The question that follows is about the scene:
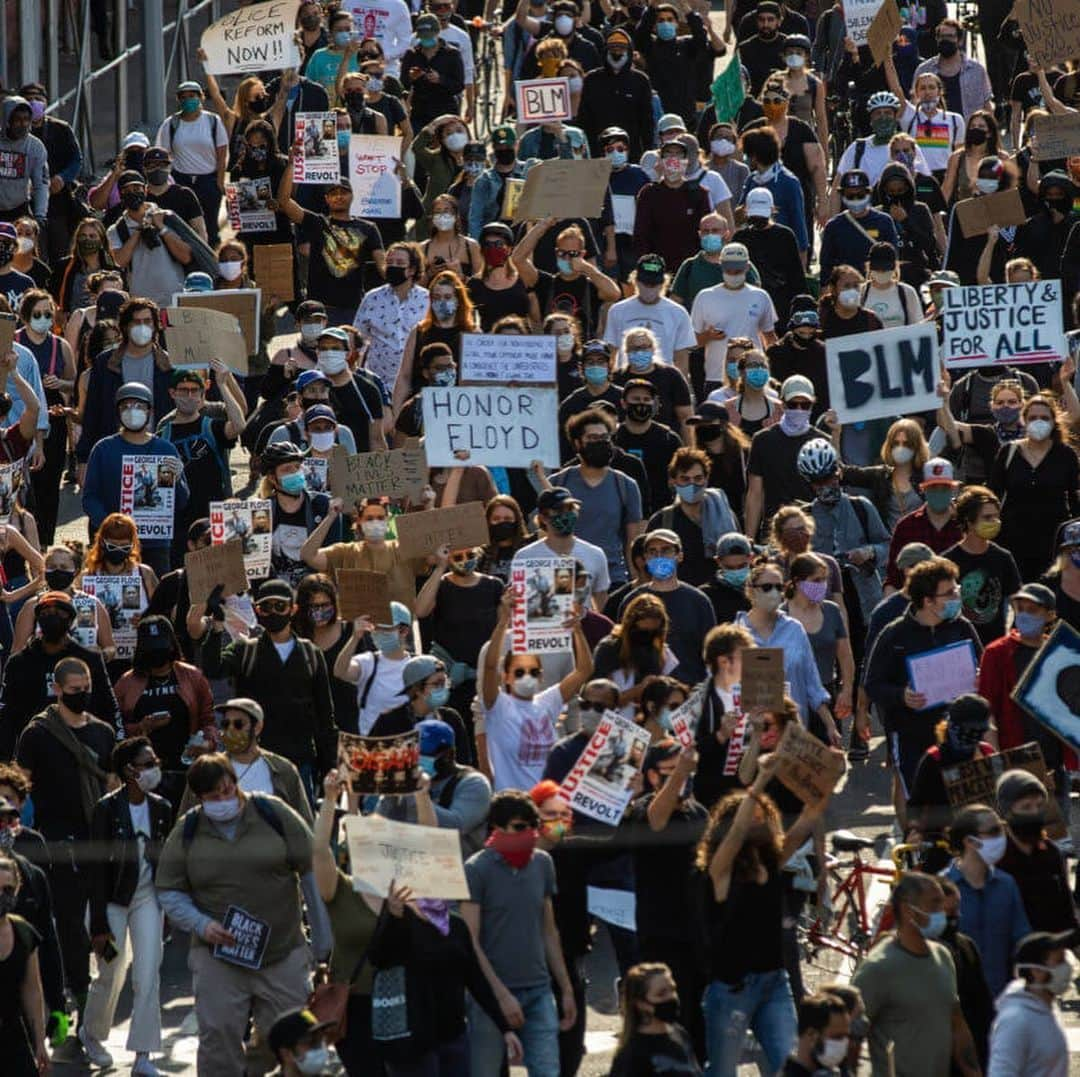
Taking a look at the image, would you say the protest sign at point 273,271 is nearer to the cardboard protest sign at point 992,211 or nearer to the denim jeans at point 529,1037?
the cardboard protest sign at point 992,211

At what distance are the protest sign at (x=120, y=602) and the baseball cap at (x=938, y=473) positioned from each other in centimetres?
380

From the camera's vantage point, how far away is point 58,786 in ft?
44.4

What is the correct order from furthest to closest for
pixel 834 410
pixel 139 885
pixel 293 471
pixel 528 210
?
1. pixel 528 210
2. pixel 834 410
3. pixel 293 471
4. pixel 139 885

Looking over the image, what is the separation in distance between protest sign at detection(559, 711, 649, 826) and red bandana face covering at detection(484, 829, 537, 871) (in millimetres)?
706

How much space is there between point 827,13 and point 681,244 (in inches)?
292

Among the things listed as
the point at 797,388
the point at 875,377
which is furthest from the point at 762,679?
the point at 875,377

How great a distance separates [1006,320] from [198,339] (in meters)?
4.50

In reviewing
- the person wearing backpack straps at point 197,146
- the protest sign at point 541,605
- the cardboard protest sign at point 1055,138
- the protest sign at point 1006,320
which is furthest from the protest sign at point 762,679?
the person wearing backpack straps at point 197,146

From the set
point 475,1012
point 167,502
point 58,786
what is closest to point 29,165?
point 167,502

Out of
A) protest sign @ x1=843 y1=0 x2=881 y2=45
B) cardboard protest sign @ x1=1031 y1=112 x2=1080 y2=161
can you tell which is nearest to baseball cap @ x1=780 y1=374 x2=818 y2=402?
cardboard protest sign @ x1=1031 y1=112 x2=1080 y2=161

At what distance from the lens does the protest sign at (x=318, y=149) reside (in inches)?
847

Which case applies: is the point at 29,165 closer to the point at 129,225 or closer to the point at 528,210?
the point at 129,225

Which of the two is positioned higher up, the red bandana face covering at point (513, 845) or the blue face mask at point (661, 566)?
the blue face mask at point (661, 566)

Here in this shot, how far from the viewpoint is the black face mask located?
15.1m
